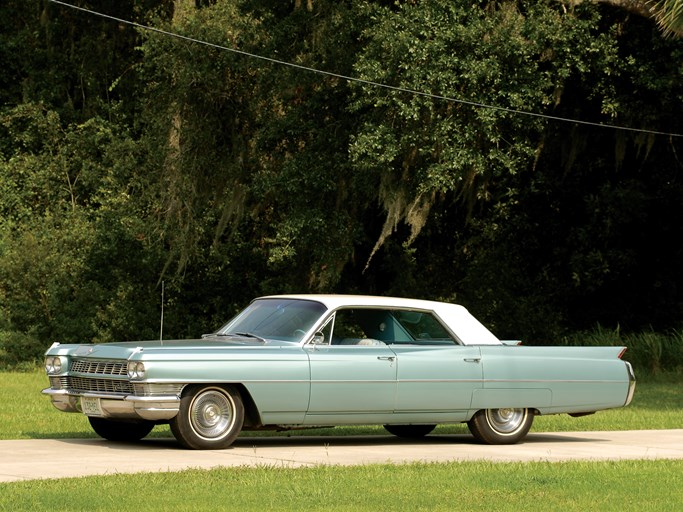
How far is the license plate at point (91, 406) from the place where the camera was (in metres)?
12.7

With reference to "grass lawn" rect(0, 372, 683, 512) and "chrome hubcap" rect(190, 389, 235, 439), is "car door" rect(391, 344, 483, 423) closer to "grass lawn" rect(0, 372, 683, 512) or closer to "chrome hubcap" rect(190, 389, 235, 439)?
"chrome hubcap" rect(190, 389, 235, 439)

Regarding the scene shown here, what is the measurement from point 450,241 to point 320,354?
22311mm

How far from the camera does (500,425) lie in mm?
14195

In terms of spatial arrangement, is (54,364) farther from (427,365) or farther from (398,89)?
(398,89)

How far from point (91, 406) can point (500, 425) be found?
4161 millimetres

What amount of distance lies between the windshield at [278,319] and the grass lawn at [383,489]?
2495 millimetres

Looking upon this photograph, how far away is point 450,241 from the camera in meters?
35.2

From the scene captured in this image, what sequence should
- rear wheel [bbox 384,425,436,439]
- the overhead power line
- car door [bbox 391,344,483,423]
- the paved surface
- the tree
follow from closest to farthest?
the paved surface, car door [bbox 391,344,483,423], rear wheel [bbox 384,425,436,439], the tree, the overhead power line

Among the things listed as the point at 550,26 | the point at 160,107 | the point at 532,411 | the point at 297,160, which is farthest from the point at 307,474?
the point at 160,107

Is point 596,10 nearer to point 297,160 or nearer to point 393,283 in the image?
point 297,160

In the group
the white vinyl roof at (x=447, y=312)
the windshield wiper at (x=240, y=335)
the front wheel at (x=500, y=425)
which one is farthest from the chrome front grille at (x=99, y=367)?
the front wheel at (x=500, y=425)

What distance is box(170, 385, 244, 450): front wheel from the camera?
1254 cm

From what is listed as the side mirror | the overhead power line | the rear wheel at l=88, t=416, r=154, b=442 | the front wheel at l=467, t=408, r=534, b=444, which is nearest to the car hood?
the side mirror

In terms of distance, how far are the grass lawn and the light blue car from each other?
181cm
